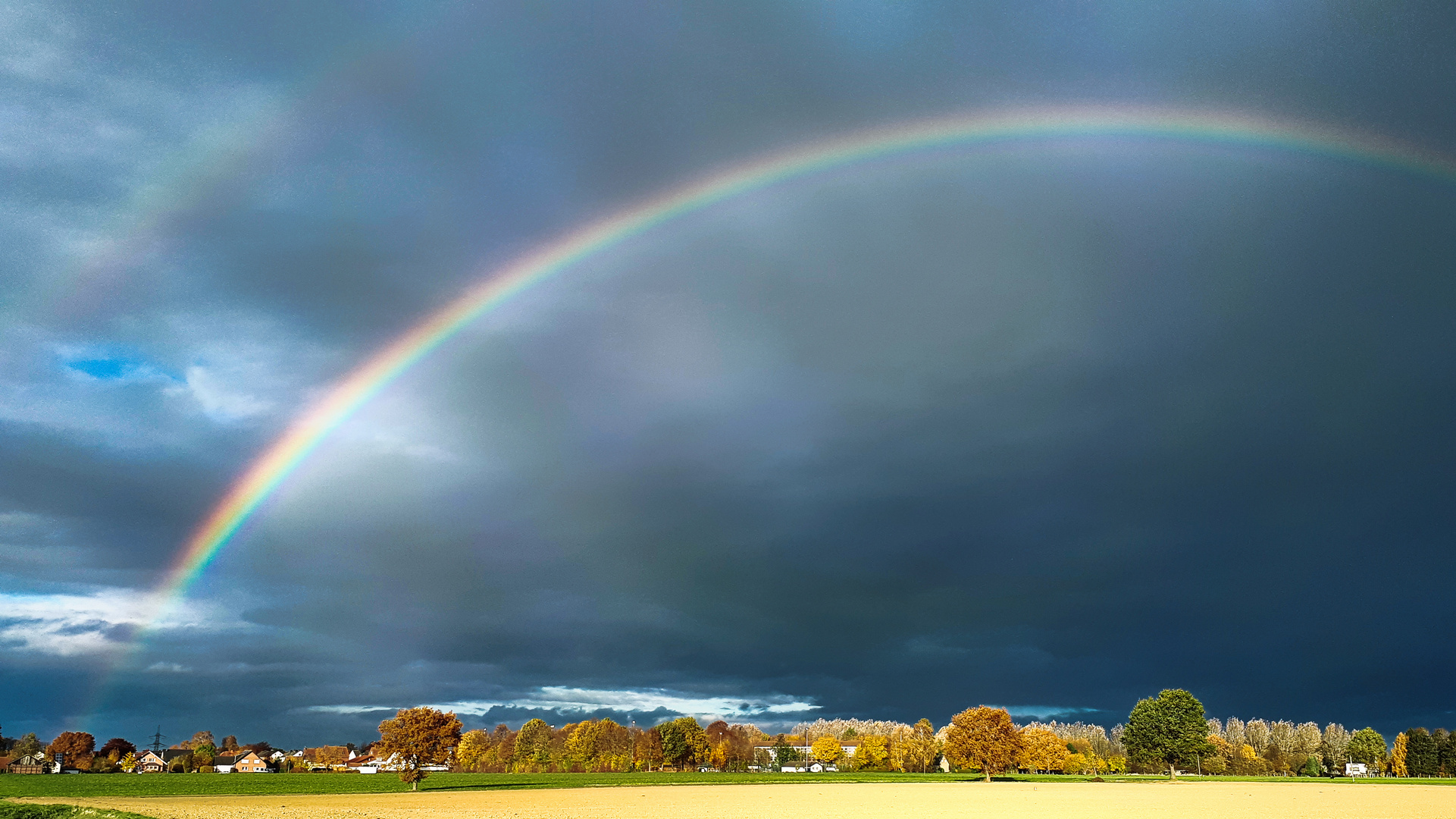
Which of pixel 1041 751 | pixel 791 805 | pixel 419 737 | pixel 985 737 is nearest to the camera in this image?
pixel 791 805

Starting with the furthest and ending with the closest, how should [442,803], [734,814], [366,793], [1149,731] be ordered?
[1149,731] → [366,793] → [442,803] → [734,814]

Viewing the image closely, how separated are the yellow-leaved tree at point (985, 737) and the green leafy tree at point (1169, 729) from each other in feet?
162

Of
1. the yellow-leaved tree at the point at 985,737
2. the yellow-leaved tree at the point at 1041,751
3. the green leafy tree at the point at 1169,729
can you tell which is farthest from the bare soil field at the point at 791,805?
the green leafy tree at the point at 1169,729

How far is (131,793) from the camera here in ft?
321

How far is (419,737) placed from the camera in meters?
111

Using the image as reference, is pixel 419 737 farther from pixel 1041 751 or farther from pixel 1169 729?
pixel 1169 729

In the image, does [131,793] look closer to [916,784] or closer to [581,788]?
[581,788]

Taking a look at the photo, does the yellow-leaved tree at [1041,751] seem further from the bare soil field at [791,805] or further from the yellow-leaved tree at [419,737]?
the yellow-leaved tree at [419,737]

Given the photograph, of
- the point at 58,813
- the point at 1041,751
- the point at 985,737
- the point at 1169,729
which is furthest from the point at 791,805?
the point at 1169,729

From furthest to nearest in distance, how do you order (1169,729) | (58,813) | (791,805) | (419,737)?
(1169,729) < (419,737) < (791,805) < (58,813)

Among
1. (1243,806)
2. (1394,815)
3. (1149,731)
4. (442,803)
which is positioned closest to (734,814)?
(442,803)

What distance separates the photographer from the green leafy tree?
183m

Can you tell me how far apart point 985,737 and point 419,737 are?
289 ft

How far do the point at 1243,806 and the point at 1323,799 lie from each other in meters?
25.1
